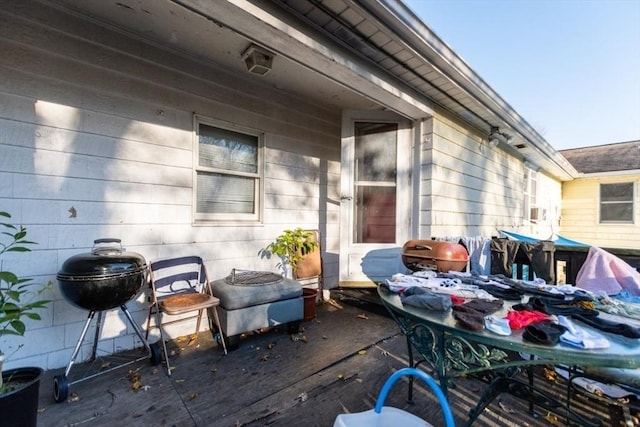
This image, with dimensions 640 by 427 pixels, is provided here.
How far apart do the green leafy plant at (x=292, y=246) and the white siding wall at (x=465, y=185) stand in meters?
1.52

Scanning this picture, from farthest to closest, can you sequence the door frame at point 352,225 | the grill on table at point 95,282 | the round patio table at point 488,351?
the door frame at point 352,225, the grill on table at point 95,282, the round patio table at point 488,351

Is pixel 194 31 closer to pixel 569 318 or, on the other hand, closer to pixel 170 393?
pixel 170 393

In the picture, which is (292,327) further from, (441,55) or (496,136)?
(496,136)

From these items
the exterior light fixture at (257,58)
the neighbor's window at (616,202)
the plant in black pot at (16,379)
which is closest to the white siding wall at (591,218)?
the neighbor's window at (616,202)

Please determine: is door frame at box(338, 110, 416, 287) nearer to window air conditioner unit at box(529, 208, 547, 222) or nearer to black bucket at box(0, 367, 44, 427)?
black bucket at box(0, 367, 44, 427)

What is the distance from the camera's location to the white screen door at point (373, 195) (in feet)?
13.2

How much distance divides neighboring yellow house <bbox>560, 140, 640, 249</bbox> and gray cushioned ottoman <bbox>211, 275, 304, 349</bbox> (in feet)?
35.1

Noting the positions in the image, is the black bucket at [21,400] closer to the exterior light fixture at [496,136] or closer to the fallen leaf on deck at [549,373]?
the fallen leaf on deck at [549,373]

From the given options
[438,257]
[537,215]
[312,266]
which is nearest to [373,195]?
[312,266]

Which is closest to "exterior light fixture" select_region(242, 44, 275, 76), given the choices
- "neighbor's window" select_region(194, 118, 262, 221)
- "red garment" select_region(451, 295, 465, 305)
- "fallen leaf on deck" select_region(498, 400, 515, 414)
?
"neighbor's window" select_region(194, 118, 262, 221)

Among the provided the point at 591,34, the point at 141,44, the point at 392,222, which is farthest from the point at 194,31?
the point at 591,34

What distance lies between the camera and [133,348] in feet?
9.19

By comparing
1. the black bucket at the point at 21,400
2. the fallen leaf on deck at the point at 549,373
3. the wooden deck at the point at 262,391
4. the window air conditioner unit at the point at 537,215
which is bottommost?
the wooden deck at the point at 262,391

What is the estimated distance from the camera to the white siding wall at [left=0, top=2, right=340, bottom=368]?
2277 millimetres
